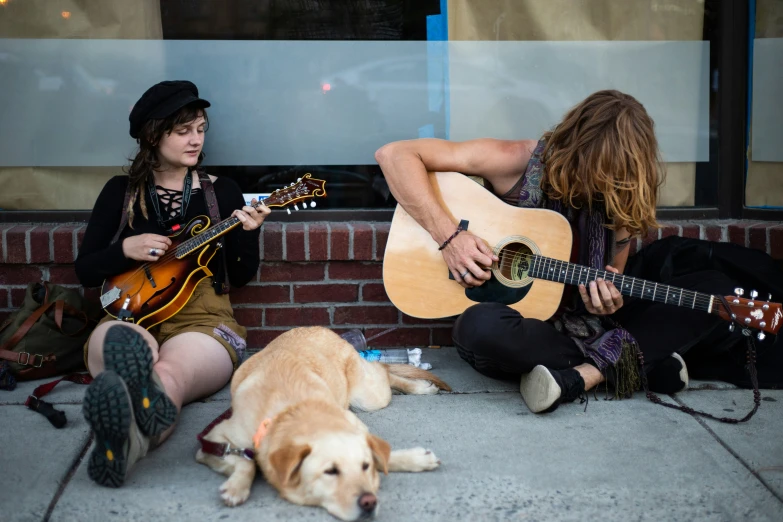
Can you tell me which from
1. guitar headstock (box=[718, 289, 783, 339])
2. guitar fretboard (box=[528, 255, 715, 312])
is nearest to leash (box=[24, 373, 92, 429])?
guitar fretboard (box=[528, 255, 715, 312])

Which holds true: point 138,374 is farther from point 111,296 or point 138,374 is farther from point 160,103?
point 160,103

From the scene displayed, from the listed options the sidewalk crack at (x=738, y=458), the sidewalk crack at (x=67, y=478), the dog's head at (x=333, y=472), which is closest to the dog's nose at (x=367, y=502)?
the dog's head at (x=333, y=472)

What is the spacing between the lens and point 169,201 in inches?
137

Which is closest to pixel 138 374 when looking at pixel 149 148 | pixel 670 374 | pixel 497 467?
pixel 497 467

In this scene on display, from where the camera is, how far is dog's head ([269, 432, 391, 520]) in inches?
88.0

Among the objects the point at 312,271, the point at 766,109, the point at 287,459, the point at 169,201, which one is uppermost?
the point at 766,109

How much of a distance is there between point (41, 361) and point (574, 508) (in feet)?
7.62

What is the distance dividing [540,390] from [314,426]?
1081 mm

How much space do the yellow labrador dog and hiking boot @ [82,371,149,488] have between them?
0.99ft

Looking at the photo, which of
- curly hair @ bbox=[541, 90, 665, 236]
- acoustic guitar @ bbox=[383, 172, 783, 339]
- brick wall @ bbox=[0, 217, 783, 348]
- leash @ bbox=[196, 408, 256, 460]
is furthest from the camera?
brick wall @ bbox=[0, 217, 783, 348]

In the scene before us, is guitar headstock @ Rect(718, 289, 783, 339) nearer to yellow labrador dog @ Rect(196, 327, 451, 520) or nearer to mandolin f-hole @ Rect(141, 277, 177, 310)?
Result: yellow labrador dog @ Rect(196, 327, 451, 520)

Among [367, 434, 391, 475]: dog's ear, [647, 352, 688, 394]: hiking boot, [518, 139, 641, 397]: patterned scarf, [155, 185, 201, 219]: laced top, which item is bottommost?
[647, 352, 688, 394]: hiking boot

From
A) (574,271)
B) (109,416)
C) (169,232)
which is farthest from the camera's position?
(169,232)

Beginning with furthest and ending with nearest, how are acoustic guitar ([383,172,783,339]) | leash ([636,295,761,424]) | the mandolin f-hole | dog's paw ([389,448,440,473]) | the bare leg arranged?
acoustic guitar ([383,172,783,339])
the mandolin f-hole
leash ([636,295,761,424])
the bare leg
dog's paw ([389,448,440,473])
